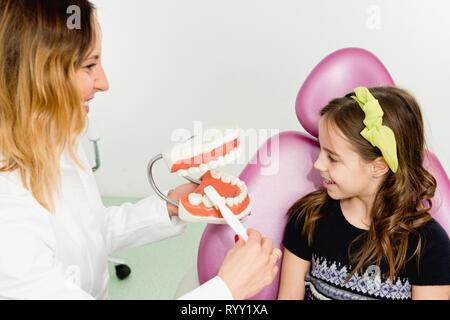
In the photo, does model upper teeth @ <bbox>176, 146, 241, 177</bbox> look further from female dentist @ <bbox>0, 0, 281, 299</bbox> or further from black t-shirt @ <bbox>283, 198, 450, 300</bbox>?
black t-shirt @ <bbox>283, 198, 450, 300</bbox>

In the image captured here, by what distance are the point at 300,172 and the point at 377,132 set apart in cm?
28

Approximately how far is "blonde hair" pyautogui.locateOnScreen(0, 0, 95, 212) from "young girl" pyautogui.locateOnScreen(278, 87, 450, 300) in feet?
1.89

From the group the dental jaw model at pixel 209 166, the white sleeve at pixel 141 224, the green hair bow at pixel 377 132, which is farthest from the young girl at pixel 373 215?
the white sleeve at pixel 141 224

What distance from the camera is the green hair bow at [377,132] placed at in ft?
3.05

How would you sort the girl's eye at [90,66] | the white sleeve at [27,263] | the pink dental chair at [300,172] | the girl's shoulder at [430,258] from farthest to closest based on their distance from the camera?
the pink dental chair at [300,172] < the girl's shoulder at [430,258] < the girl's eye at [90,66] < the white sleeve at [27,263]

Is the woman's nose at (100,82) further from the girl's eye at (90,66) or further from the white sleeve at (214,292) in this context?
the white sleeve at (214,292)

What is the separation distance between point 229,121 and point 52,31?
4.32 ft

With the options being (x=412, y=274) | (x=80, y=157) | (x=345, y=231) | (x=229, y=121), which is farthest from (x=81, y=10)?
(x=229, y=121)

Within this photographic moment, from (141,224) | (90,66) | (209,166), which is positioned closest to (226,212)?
(209,166)

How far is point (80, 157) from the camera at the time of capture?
1.08 m

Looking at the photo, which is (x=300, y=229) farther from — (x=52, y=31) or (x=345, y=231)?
(x=52, y=31)

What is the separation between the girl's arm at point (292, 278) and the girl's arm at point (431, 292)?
266 millimetres

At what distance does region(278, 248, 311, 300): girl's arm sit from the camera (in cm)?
110
